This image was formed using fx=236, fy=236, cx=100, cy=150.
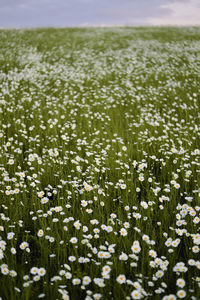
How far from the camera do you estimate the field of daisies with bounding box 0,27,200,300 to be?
2.05 m

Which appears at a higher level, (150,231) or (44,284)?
(150,231)

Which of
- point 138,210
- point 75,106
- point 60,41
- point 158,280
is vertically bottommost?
point 158,280

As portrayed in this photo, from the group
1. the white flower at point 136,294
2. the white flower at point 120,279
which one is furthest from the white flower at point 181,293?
the white flower at point 120,279

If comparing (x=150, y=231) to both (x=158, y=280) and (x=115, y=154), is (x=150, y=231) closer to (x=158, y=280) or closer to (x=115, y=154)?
A: (x=158, y=280)

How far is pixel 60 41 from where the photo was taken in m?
17.0

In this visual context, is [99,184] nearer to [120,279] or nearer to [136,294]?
[120,279]

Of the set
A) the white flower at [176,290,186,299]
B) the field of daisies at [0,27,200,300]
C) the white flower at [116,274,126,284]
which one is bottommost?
the white flower at [176,290,186,299]

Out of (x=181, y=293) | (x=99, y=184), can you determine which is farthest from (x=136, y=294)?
(x=99, y=184)

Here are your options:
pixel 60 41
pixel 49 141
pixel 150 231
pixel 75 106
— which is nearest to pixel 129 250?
pixel 150 231

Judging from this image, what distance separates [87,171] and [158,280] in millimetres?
2046

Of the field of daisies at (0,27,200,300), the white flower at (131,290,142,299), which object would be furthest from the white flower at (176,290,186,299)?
the white flower at (131,290,142,299)

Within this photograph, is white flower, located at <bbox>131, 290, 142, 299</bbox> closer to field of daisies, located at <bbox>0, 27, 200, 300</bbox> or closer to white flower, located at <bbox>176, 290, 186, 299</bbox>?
field of daisies, located at <bbox>0, 27, 200, 300</bbox>

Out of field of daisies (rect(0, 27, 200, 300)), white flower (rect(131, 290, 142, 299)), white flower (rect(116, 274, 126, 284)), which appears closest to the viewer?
white flower (rect(131, 290, 142, 299))

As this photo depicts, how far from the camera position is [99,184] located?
139 inches
